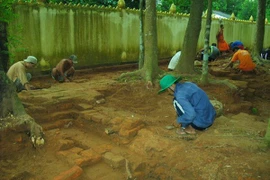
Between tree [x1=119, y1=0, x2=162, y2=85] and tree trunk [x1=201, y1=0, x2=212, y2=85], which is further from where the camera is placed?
tree [x1=119, y1=0, x2=162, y2=85]

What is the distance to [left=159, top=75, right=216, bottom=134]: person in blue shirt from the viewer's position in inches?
155

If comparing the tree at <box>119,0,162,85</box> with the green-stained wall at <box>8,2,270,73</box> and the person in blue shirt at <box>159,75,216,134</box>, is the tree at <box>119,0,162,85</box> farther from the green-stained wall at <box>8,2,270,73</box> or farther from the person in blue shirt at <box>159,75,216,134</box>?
the green-stained wall at <box>8,2,270,73</box>

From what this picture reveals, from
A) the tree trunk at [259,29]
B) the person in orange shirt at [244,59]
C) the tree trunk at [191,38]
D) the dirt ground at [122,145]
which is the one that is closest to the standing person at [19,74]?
the dirt ground at [122,145]

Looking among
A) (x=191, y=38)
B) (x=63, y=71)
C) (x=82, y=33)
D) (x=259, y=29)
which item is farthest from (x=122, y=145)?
(x=259, y=29)

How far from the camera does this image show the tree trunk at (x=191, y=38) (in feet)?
25.4

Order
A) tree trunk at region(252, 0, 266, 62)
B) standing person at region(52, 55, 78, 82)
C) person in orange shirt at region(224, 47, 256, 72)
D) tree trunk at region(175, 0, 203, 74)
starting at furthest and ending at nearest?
tree trunk at region(252, 0, 266, 62) → person in orange shirt at region(224, 47, 256, 72) → tree trunk at region(175, 0, 203, 74) → standing person at region(52, 55, 78, 82)

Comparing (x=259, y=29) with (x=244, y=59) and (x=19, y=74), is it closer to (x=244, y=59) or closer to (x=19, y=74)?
(x=244, y=59)

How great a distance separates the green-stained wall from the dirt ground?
8.92 feet

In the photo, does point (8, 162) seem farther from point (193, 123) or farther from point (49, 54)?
point (49, 54)

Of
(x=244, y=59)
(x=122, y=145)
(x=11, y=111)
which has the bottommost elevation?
(x=122, y=145)

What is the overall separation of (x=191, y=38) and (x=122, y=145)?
4698 millimetres

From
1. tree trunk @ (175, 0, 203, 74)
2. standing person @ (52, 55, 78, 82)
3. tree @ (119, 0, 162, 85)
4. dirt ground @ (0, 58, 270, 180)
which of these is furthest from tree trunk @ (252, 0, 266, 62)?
standing person @ (52, 55, 78, 82)

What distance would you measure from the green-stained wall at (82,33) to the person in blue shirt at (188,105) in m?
4.85

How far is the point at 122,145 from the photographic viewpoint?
13.8 ft
